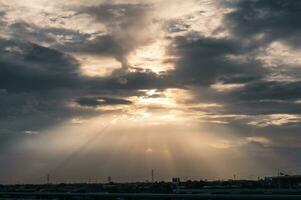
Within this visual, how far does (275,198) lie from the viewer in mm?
45625

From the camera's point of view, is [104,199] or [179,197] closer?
[179,197]

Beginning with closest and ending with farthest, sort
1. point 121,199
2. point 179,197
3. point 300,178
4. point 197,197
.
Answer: point 197,197 → point 179,197 → point 121,199 → point 300,178

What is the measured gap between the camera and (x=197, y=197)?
50.1 m

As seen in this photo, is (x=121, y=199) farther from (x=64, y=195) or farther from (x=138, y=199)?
(x=64, y=195)

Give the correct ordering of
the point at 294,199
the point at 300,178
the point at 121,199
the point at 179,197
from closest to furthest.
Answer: the point at 294,199, the point at 179,197, the point at 121,199, the point at 300,178

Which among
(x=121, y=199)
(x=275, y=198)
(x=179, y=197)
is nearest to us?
(x=275, y=198)

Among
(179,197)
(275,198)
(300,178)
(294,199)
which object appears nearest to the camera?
(294,199)

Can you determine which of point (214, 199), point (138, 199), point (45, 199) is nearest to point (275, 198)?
point (214, 199)

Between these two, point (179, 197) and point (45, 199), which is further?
point (45, 199)

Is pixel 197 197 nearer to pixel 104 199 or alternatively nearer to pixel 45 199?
pixel 104 199

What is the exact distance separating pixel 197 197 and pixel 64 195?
21.8 meters

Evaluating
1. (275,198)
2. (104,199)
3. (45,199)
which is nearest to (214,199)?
(275,198)

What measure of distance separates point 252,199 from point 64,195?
91.3 ft

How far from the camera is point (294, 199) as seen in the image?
4272 centimetres
